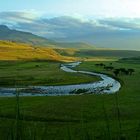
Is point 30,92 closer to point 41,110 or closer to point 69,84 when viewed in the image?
point 69,84

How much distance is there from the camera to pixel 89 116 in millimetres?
33594

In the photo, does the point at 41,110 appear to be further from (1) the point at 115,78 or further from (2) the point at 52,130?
(1) the point at 115,78

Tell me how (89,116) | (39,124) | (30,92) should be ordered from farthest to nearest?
(30,92) < (89,116) < (39,124)

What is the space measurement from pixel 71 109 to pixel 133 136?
1317cm

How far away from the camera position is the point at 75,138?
25.1 metres

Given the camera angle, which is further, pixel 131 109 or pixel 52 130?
pixel 131 109

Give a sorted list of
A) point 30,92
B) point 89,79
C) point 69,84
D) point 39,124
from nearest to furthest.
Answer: point 39,124 < point 30,92 < point 69,84 < point 89,79

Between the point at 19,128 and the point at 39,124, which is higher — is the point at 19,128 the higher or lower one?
the higher one

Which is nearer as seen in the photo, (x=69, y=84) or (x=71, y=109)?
(x=71, y=109)

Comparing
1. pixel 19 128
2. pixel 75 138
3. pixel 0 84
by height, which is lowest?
pixel 0 84

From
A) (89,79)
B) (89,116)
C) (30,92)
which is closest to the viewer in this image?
(89,116)

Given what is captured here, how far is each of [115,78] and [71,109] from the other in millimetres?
45606

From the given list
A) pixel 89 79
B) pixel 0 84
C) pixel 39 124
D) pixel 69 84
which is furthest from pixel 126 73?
pixel 39 124

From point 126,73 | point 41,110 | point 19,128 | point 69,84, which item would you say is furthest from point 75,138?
point 126,73
